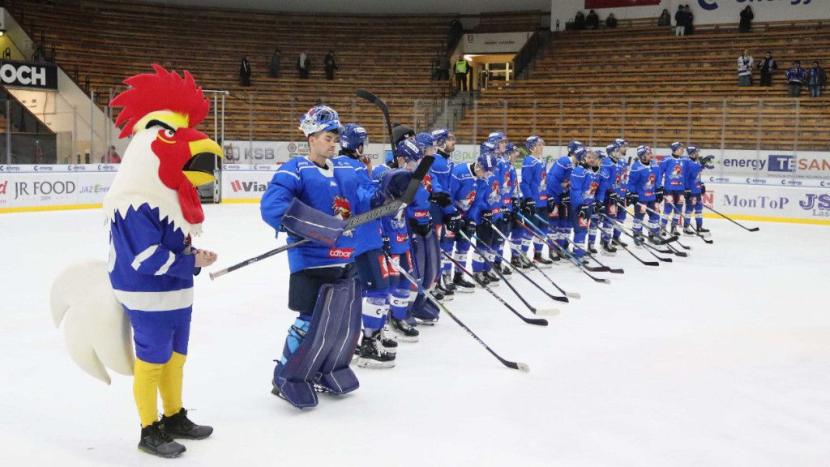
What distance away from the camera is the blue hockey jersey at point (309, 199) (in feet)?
11.7

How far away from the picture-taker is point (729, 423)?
378cm

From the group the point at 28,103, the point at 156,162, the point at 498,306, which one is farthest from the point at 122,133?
the point at 28,103

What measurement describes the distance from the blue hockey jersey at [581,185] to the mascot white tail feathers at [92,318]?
643cm

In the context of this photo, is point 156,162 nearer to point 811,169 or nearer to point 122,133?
point 122,133

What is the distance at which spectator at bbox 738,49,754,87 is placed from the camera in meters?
17.6

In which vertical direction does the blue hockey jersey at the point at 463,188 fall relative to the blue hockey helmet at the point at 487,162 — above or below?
below

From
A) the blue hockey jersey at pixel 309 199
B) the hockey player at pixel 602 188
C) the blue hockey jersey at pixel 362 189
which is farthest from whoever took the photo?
the hockey player at pixel 602 188

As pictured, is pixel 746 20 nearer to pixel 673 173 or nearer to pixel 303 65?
pixel 673 173

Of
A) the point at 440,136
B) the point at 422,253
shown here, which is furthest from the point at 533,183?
the point at 422,253

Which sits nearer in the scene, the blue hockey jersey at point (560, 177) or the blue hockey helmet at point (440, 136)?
the blue hockey helmet at point (440, 136)

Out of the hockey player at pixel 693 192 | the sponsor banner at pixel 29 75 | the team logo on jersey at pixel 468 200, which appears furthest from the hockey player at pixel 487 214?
the sponsor banner at pixel 29 75

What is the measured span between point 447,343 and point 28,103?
48.8 ft

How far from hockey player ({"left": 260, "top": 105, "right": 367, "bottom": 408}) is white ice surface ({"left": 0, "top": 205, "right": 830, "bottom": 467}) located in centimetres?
20

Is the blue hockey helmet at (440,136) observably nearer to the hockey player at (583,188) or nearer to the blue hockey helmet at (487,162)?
the blue hockey helmet at (487,162)
